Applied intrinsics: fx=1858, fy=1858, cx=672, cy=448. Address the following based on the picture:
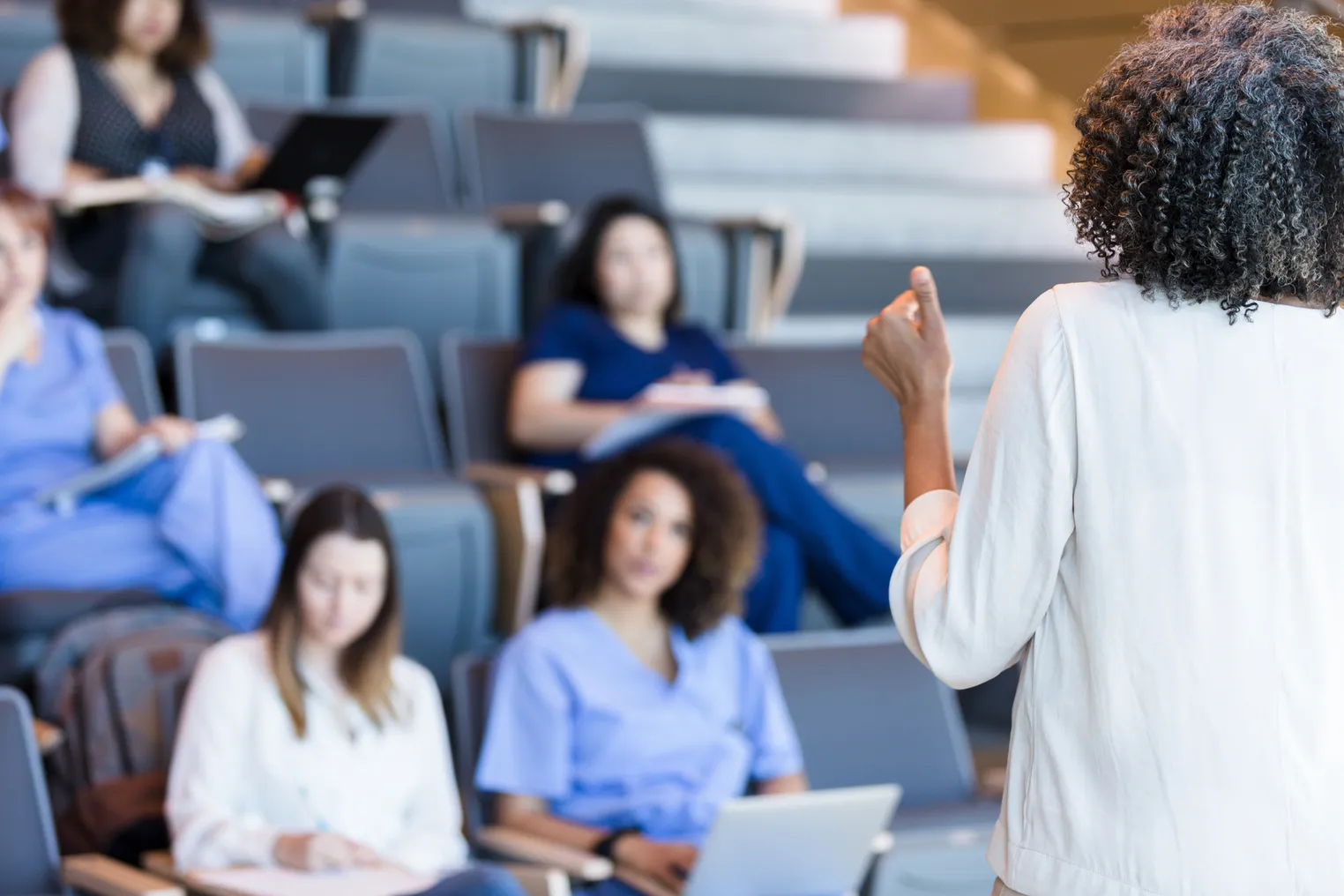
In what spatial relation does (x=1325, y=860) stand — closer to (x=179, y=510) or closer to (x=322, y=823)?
(x=322, y=823)

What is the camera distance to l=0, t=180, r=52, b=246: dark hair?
242 centimetres

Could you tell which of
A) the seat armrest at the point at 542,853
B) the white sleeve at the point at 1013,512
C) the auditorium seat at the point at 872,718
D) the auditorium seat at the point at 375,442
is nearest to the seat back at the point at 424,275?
the auditorium seat at the point at 375,442

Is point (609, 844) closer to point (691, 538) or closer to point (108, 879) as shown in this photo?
point (691, 538)

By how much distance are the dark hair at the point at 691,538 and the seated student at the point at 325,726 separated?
0.28m

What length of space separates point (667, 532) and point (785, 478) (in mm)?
377


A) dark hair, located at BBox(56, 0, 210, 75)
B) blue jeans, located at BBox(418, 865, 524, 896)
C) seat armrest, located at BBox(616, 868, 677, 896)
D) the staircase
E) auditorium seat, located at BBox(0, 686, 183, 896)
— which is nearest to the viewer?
blue jeans, located at BBox(418, 865, 524, 896)

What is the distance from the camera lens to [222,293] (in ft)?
9.71

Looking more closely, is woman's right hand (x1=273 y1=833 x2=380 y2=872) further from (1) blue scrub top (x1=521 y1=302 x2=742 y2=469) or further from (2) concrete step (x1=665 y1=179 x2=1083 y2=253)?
(2) concrete step (x1=665 y1=179 x2=1083 y2=253)

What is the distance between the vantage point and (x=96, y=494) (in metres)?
2.40

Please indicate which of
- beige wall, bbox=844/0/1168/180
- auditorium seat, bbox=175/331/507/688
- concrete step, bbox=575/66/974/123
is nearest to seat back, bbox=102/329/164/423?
auditorium seat, bbox=175/331/507/688

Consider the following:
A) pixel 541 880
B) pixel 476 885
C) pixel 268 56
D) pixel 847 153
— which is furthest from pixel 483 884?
pixel 847 153

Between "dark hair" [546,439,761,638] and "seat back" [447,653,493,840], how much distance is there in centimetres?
14

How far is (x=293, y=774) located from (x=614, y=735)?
16.1 inches

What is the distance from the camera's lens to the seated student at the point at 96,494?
7.50ft
